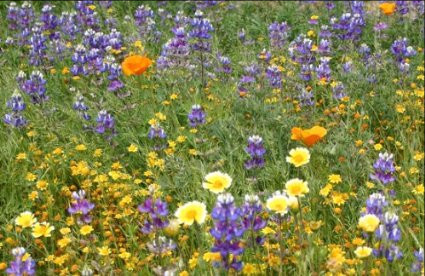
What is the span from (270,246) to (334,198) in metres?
0.46

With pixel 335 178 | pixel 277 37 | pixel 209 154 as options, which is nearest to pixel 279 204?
pixel 335 178

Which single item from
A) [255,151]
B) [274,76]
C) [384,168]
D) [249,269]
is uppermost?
[274,76]

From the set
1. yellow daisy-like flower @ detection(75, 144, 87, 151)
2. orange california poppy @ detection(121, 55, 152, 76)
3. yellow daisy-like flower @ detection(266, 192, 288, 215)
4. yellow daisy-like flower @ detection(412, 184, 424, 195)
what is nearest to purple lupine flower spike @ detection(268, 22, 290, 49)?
orange california poppy @ detection(121, 55, 152, 76)

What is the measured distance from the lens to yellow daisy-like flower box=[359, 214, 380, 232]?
239 centimetres

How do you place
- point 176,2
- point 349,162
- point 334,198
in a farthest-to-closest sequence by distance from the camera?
point 176,2, point 349,162, point 334,198

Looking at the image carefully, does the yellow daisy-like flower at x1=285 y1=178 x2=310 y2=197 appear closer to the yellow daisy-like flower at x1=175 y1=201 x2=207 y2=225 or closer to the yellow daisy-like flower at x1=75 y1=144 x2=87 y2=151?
the yellow daisy-like flower at x1=175 y1=201 x2=207 y2=225

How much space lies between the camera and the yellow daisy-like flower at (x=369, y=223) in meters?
2.39

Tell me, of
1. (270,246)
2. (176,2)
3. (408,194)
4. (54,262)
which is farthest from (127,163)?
(176,2)

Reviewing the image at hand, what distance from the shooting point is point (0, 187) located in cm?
360

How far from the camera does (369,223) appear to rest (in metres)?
2.41

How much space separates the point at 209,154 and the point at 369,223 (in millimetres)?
1172

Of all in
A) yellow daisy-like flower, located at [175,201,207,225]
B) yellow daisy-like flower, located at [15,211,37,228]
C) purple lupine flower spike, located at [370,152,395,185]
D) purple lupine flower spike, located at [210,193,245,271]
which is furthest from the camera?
purple lupine flower spike, located at [370,152,395,185]

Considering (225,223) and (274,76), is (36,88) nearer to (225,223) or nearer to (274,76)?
(274,76)

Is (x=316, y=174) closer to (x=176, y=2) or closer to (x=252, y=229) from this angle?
(x=252, y=229)
